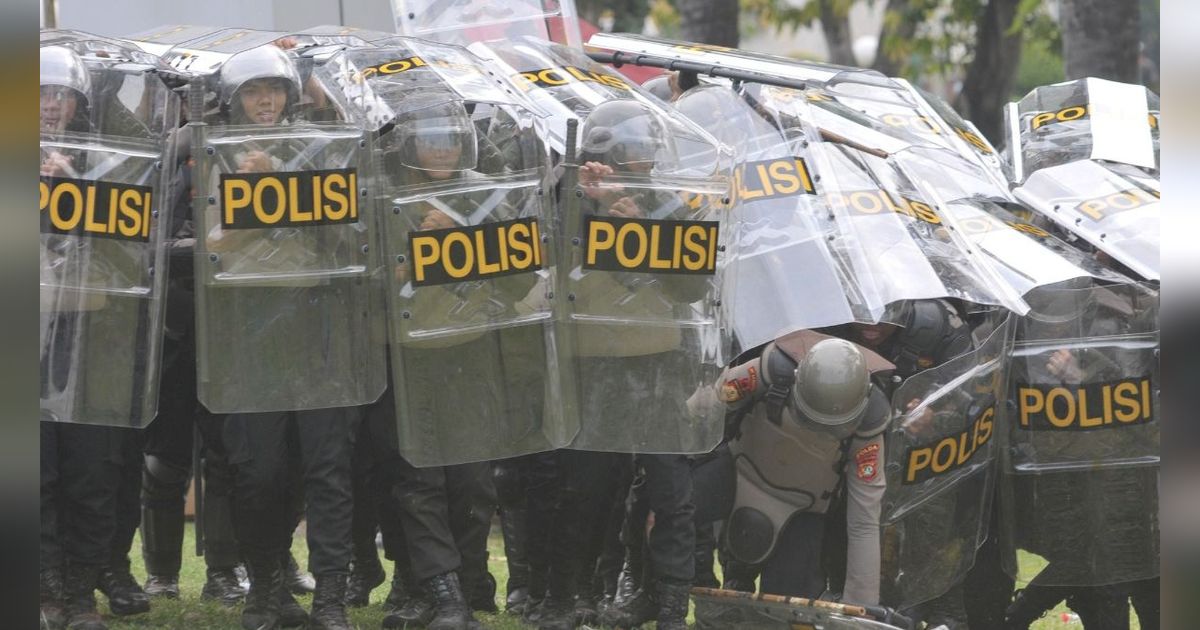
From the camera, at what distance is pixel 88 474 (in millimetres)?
5352

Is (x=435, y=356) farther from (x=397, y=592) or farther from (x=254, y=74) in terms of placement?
(x=397, y=592)

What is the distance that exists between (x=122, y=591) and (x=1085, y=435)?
3.84m

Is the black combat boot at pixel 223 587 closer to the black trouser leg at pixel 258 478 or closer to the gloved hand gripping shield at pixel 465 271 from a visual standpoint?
the black trouser leg at pixel 258 478

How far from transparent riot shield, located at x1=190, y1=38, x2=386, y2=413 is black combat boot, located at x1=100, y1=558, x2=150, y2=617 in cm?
134

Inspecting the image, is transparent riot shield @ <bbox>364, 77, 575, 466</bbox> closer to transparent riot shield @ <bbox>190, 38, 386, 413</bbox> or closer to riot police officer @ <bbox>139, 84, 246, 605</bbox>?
transparent riot shield @ <bbox>190, 38, 386, 413</bbox>

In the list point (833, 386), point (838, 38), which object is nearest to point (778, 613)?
point (833, 386)

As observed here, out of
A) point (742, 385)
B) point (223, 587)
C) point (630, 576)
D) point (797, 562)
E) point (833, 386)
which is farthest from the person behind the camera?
point (630, 576)

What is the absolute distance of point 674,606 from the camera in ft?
18.9

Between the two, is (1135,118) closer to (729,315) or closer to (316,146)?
(729,315)

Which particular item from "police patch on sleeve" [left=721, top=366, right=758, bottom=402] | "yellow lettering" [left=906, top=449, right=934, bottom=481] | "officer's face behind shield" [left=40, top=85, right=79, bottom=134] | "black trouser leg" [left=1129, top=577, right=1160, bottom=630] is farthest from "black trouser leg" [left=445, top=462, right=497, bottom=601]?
"black trouser leg" [left=1129, top=577, right=1160, bottom=630]

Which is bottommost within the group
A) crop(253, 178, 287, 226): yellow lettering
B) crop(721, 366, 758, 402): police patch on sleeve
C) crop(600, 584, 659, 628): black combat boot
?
crop(600, 584, 659, 628): black combat boot

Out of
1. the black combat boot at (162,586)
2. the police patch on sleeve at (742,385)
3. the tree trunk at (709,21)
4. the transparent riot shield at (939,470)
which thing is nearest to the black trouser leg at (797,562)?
the transparent riot shield at (939,470)

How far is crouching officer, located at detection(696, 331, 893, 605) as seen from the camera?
5.38 m

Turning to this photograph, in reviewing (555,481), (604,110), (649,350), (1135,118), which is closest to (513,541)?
(555,481)
